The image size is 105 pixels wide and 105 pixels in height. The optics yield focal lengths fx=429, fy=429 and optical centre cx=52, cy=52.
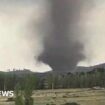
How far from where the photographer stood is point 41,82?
602 ft

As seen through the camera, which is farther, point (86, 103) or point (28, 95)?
point (86, 103)

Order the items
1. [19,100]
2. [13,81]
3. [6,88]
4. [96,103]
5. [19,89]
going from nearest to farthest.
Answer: [19,100] < [19,89] < [96,103] < [6,88] < [13,81]

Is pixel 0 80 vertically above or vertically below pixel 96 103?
above

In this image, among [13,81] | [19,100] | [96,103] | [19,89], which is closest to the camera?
[19,100]

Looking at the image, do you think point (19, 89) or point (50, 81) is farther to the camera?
point (50, 81)

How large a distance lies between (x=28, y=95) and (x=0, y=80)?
393 feet

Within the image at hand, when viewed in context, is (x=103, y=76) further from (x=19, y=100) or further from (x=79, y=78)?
(x=19, y=100)

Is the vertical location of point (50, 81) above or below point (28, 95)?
above

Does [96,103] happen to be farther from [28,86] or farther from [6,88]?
[6,88]

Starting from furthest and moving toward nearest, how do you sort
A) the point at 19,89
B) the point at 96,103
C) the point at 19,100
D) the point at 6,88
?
the point at 6,88 → the point at 96,103 → the point at 19,89 → the point at 19,100

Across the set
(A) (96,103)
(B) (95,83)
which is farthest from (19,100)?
(B) (95,83)

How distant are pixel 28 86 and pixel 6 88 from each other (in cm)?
10777

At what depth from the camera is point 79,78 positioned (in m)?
178

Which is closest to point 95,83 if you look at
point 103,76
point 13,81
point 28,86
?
point 103,76
